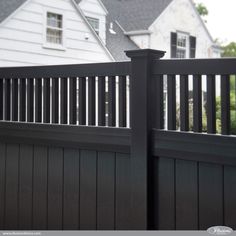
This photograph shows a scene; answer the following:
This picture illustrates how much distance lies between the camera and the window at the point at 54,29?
623cm

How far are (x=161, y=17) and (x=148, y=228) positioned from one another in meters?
6.79

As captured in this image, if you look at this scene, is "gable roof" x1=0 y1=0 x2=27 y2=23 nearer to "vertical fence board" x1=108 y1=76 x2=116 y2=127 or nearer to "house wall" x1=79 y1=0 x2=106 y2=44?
"house wall" x1=79 y1=0 x2=106 y2=44

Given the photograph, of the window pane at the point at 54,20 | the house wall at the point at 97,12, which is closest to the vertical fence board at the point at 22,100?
the window pane at the point at 54,20

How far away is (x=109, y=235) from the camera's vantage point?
7.06 ft

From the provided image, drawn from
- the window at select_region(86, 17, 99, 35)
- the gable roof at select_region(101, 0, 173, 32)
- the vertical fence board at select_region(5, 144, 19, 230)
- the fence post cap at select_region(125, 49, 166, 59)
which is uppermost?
the gable roof at select_region(101, 0, 173, 32)

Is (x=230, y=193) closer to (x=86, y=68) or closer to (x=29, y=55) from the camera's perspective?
(x=86, y=68)

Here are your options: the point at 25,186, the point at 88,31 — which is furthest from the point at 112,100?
the point at 88,31

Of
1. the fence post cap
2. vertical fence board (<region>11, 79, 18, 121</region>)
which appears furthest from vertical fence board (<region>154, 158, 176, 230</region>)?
vertical fence board (<region>11, 79, 18, 121</region>)

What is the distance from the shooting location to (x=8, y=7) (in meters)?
5.96

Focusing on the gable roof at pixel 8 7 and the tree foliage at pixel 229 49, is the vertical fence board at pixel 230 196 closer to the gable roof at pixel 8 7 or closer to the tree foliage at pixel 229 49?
the gable roof at pixel 8 7

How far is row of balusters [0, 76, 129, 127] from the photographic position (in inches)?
89.7

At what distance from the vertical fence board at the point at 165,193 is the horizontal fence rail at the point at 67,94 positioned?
1.09 feet

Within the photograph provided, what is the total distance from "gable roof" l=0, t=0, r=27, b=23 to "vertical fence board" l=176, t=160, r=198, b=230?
447 centimetres

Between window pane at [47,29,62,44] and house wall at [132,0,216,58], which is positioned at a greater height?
house wall at [132,0,216,58]
